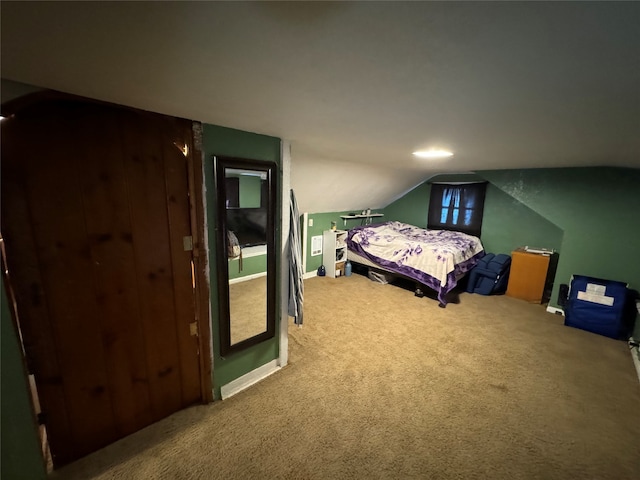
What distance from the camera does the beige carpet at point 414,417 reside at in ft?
4.97

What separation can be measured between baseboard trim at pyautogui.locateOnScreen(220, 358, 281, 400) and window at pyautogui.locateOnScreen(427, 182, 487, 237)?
4105 millimetres

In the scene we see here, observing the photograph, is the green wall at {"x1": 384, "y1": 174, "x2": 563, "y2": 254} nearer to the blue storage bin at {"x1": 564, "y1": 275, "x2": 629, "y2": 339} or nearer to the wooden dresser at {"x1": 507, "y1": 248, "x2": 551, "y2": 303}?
the wooden dresser at {"x1": 507, "y1": 248, "x2": 551, "y2": 303}

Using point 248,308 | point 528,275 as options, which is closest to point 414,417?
point 248,308

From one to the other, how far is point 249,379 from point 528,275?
3.95 m

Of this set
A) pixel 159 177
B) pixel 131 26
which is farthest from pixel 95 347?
pixel 131 26

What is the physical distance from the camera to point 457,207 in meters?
4.84

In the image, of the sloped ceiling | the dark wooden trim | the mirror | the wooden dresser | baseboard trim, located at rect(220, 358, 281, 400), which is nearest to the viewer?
the sloped ceiling

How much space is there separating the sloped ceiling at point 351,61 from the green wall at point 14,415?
1.09 metres

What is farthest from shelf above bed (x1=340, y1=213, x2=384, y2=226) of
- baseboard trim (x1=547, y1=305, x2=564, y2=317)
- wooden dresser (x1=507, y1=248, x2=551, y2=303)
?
baseboard trim (x1=547, y1=305, x2=564, y2=317)

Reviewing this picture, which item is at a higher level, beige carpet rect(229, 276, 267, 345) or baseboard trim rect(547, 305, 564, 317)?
beige carpet rect(229, 276, 267, 345)

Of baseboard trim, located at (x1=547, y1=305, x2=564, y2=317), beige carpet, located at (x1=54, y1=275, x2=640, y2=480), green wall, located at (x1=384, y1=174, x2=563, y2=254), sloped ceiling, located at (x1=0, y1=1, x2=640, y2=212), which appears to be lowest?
beige carpet, located at (x1=54, y1=275, x2=640, y2=480)

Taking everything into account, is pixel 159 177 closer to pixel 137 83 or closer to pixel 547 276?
pixel 137 83

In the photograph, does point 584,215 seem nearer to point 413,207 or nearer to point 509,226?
point 509,226

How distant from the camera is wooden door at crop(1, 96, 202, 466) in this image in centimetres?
121
